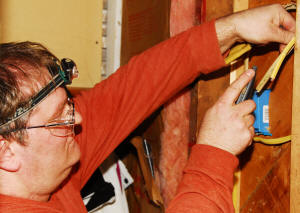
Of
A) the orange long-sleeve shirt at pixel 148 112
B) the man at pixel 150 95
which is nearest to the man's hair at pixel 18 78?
the man at pixel 150 95

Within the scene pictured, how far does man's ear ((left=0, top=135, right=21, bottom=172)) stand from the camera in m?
0.89

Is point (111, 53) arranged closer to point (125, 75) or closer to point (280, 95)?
point (125, 75)

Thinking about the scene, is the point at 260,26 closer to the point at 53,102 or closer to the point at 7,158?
the point at 53,102

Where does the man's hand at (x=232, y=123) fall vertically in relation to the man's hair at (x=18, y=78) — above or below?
below

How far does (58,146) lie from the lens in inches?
38.1

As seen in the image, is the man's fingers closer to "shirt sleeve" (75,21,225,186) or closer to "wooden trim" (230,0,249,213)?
"shirt sleeve" (75,21,225,186)

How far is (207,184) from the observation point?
2.77 feet

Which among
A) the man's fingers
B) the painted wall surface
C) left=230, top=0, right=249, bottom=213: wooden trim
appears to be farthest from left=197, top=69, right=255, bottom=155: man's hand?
the painted wall surface

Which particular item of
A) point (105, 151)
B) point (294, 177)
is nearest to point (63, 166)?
point (105, 151)

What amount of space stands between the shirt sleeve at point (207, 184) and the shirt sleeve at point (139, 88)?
30 centimetres

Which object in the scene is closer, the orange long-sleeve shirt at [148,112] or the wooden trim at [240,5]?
the orange long-sleeve shirt at [148,112]

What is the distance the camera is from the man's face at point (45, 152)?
3.02ft

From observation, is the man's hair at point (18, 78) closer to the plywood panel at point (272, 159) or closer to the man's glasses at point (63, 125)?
the man's glasses at point (63, 125)

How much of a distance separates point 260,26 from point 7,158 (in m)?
0.83
